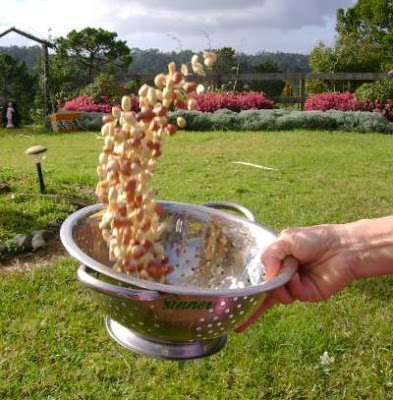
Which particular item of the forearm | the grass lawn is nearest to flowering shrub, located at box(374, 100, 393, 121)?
the grass lawn

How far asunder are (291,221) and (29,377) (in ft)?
8.94

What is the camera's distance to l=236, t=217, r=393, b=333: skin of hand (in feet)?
4.75

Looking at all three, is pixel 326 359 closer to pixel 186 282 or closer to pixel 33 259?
pixel 186 282

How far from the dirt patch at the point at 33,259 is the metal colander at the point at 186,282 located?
236 centimetres

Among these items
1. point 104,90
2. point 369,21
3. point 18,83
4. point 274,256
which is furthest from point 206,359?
point 369,21

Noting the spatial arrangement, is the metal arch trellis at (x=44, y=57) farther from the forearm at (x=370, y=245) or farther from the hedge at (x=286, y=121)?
the forearm at (x=370, y=245)

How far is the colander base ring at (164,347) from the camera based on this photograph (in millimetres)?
1130

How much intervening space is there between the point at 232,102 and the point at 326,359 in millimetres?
11454

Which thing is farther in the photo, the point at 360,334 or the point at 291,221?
the point at 291,221

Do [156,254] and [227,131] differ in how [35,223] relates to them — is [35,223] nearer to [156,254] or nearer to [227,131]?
[156,254]

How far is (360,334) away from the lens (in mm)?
2779

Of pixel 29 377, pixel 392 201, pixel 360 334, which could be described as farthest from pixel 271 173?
pixel 29 377

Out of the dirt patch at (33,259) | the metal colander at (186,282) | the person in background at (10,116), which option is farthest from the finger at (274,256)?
the person in background at (10,116)

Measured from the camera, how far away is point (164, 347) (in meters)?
1.13
